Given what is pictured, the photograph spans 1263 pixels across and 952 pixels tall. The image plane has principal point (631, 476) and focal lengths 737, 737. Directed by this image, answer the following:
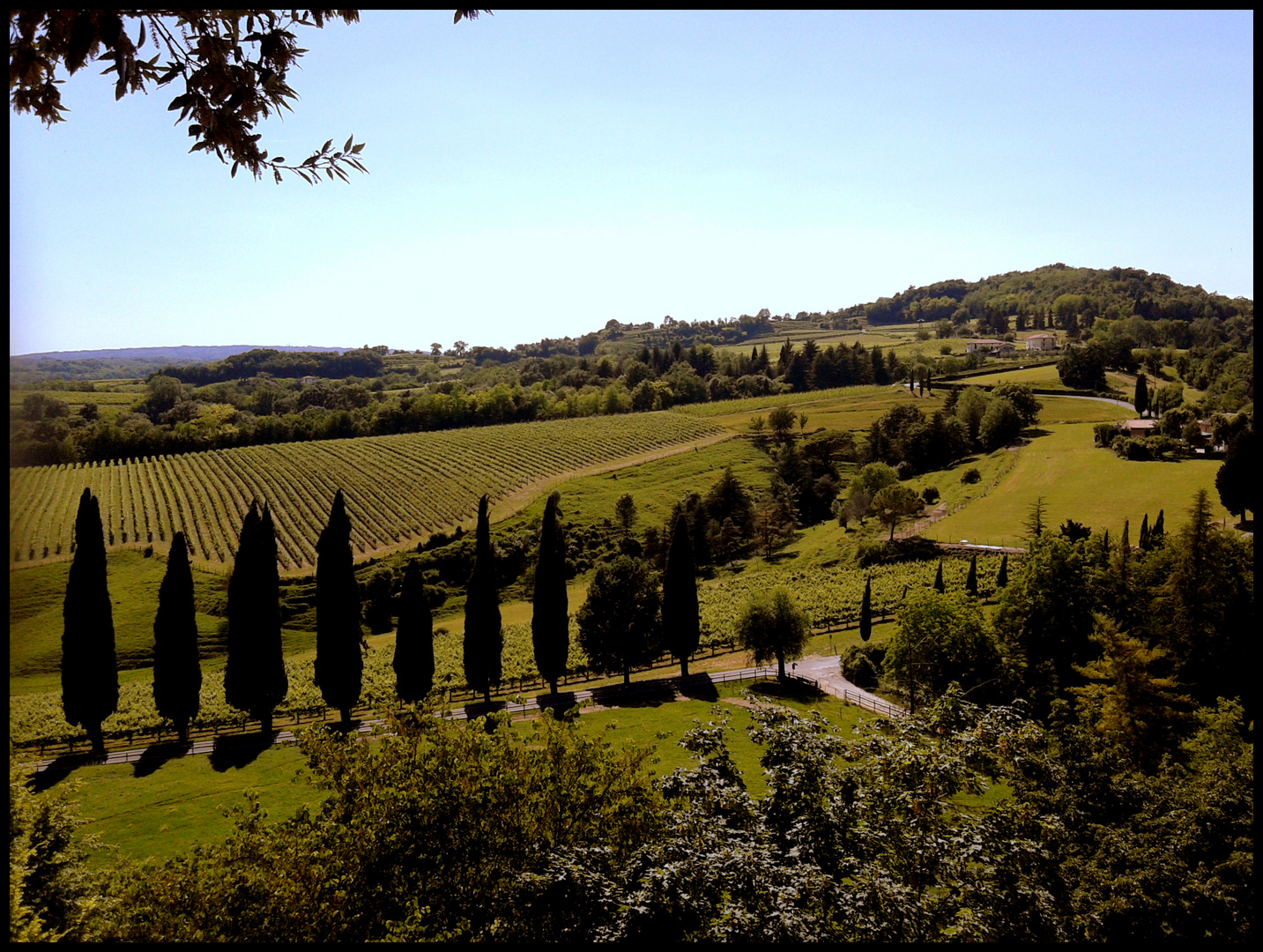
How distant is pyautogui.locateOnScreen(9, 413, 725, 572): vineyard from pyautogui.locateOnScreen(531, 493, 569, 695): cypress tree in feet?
83.2

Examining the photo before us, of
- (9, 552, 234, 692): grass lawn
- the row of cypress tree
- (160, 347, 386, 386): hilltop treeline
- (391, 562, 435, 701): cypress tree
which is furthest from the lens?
(160, 347, 386, 386): hilltop treeline

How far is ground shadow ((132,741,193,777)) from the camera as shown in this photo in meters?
24.9

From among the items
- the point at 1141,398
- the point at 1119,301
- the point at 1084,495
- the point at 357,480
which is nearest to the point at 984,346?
the point at 1119,301

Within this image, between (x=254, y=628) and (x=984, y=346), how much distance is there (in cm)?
14461

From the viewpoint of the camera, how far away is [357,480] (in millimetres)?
76688

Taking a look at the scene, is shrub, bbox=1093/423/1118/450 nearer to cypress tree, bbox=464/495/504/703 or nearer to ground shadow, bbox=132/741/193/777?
cypress tree, bbox=464/495/504/703

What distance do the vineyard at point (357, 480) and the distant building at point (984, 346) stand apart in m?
69.7

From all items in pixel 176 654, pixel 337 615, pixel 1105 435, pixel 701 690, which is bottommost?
pixel 701 690


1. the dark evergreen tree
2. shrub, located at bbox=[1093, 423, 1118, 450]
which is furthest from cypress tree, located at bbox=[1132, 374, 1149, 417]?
the dark evergreen tree

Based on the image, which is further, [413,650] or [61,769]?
[413,650]

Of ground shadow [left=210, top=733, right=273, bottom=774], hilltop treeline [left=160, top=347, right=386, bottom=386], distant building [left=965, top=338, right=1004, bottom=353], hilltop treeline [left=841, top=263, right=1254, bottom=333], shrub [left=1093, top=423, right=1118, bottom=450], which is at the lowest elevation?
ground shadow [left=210, top=733, right=273, bottom=774]

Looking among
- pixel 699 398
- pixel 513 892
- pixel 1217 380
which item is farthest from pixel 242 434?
pixel 1217 380

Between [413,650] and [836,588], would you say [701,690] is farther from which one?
[836,588]

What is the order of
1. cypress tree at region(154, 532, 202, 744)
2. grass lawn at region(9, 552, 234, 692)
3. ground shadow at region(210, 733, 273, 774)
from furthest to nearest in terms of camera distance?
grass lawn at region(9, 552, 234, 692) → cypress tree at region(154, 532, 202, 744) → ground shadow at region(210, 733, 273, 774)
